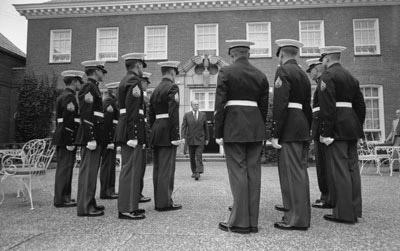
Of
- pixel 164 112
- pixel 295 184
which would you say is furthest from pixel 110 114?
pixel 295 184

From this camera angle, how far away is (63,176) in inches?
226

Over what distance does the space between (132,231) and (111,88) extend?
347cm

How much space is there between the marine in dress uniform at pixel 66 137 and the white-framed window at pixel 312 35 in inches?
525

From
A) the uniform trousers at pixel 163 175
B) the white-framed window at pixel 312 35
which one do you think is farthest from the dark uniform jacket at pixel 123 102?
the white-framed window at pixel 312 35

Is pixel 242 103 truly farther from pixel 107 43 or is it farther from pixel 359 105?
pixel 107 43

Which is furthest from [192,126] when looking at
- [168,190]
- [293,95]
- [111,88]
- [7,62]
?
[7,62]

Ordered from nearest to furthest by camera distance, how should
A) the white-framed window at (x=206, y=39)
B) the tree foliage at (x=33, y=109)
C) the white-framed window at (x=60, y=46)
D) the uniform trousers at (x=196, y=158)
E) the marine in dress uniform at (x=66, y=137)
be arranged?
the marine in dress uniform at (x=66, y=137) → the uniform trousers at (x=196, y=158) → the tree foliage at (x=33, y=109) → the white-framed window at (x=206, y=39) → the white-framed window at (x=60, y=46)

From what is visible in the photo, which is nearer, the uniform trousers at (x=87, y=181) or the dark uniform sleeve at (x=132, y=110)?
the dark uniform sleeve at (x=132, y=110)

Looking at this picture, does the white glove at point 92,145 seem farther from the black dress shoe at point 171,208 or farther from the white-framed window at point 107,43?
the white-framed window at point 107,43

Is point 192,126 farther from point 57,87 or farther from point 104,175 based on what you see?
point 57,87

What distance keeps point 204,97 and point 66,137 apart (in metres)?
11.1

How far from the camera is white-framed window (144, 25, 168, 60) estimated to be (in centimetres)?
1712

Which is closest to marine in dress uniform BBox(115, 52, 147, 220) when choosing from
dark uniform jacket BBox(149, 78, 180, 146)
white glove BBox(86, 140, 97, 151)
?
white glove BBox(86, 140, 97, 151)

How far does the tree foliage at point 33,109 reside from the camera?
16734 millimetres
